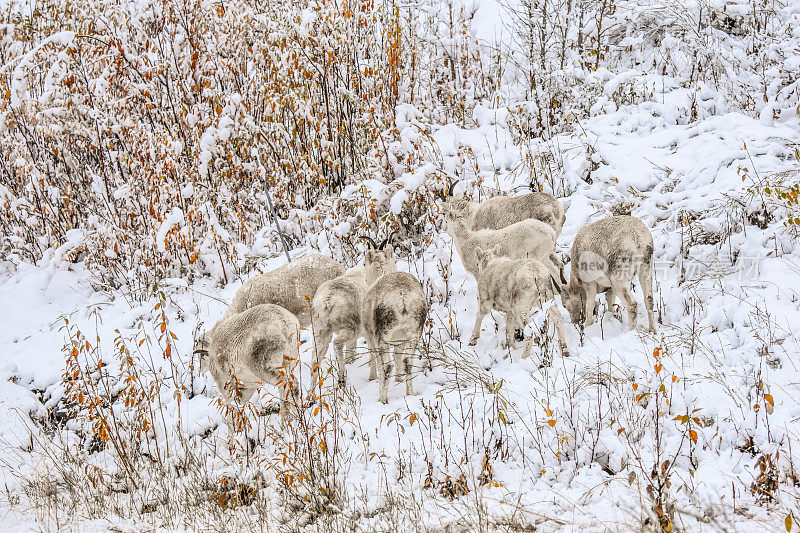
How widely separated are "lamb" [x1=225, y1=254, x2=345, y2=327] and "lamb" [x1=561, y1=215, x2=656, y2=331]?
3030 millimetres

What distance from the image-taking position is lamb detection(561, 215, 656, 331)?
6.25 metres

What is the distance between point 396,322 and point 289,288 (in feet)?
6.80

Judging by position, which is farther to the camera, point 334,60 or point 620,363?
point 334,60

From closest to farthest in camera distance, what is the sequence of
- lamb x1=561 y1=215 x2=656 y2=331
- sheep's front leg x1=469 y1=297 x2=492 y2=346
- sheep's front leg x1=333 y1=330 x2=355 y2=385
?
lamb x1=561 y1=215 x2=656 y2=331, sheep's front leg x1=333 y1=330 x2=355 y2=385, sheep's front leg x1=469 y1=297 x2=492 y2=346

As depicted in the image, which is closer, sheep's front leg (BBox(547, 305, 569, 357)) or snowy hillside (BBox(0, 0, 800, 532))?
snowy hillside (BBox(0, 0, 800, 532))

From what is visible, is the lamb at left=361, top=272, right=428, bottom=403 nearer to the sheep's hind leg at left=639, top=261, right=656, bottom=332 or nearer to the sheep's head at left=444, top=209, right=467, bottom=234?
the sheep's head at left=444, top=209, right=467, bottom=234

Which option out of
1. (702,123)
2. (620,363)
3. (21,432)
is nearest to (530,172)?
(702,123)

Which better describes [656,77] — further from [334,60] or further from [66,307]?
[66,307]

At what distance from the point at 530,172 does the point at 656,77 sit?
176 inches

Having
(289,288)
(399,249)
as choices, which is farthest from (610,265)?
(399,249)

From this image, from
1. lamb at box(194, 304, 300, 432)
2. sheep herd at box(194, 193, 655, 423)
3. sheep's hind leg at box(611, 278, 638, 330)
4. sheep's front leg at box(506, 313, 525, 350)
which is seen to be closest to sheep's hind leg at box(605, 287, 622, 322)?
sheep herd at box(194, 193, 655, 423)

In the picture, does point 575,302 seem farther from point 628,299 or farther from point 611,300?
point 628,299

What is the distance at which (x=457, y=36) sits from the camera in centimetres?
1406

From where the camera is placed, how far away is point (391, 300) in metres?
5.86
